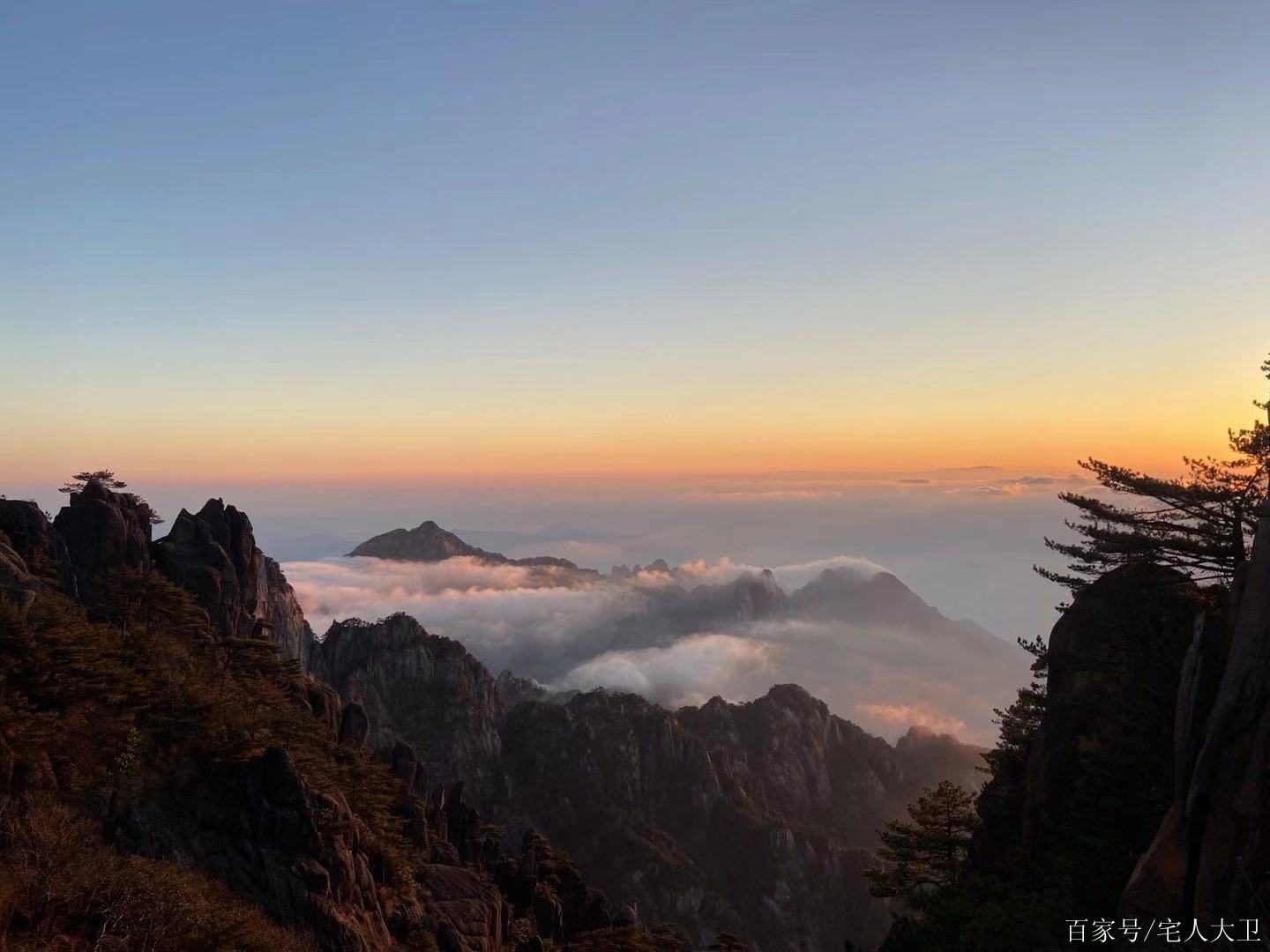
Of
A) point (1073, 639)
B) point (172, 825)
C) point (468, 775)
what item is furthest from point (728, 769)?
point (172, 825)

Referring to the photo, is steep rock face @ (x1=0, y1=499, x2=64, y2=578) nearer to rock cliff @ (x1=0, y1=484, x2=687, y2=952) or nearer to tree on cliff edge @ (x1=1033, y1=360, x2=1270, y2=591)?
rock cliff @ (x1=0, y1=484, x2=687, y2=952)

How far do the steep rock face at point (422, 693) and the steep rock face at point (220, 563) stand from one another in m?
69.7

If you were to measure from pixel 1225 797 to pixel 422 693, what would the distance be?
13684 cm

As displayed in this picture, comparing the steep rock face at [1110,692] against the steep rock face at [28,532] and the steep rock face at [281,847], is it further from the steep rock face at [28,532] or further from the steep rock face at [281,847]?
the steep rock face at [28,532]

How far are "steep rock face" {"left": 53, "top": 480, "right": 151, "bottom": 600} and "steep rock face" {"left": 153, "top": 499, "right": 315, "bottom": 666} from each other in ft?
10.2

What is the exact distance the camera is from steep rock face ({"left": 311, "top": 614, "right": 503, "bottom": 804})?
13400 cm

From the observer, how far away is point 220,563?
2324 inches

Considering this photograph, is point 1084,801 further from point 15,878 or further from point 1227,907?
point 15,878

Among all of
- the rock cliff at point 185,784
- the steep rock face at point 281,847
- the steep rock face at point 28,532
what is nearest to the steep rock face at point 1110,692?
the rock cliff at point 185,784

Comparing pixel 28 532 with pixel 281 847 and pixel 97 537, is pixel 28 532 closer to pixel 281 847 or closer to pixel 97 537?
pixel 97 537

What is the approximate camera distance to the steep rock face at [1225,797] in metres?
20.5

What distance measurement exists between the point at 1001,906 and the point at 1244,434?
23327 millimetres

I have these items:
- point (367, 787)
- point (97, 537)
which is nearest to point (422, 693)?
point (97, 537)

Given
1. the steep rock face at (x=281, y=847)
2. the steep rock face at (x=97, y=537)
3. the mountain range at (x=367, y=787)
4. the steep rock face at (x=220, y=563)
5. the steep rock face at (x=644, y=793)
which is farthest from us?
the steep rock face at (x=644, y=793)
